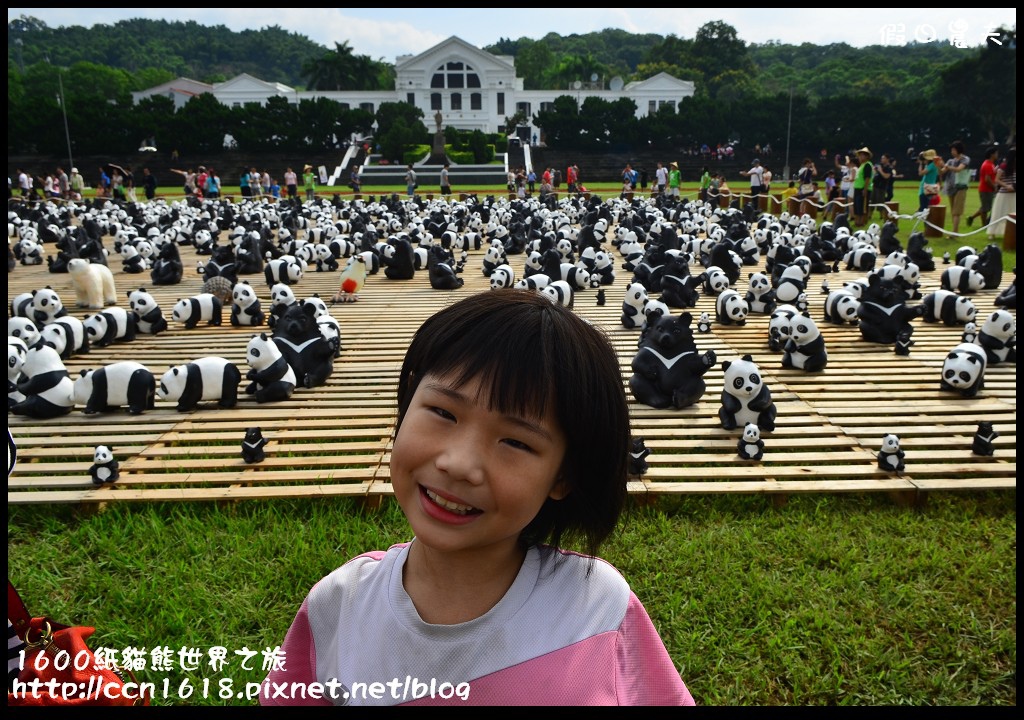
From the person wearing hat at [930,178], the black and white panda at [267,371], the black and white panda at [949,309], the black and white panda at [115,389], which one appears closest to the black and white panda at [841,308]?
the black and white panda at [949,309]

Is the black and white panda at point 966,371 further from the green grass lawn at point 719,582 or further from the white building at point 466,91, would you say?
the white building at point 466,91

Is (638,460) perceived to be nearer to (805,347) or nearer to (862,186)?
(805,347)

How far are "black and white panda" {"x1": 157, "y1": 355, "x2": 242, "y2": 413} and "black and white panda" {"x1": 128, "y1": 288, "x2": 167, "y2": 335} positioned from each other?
2568 millimetres

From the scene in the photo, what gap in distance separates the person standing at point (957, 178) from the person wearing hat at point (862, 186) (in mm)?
1543

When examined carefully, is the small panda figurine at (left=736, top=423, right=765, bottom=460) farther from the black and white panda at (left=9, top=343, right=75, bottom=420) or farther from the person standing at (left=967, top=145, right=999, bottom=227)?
the person standing at (left=967, top=145, right=999, bottom=227)

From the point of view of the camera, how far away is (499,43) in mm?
116125

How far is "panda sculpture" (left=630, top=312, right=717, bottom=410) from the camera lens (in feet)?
18.6

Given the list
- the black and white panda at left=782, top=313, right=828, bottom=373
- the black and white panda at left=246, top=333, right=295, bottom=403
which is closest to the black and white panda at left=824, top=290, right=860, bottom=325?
the black and white panda at left=782, top=313, right=828, bottom=373

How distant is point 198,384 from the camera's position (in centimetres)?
572

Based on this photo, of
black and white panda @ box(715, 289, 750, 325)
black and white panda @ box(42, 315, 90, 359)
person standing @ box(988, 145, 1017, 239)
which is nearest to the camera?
black and white panda @ box(42, 315, 90, 359)

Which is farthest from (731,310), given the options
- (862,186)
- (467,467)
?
(862,186)

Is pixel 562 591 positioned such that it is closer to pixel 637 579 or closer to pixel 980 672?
pixel 637 579

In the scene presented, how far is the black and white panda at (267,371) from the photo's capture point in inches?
233
